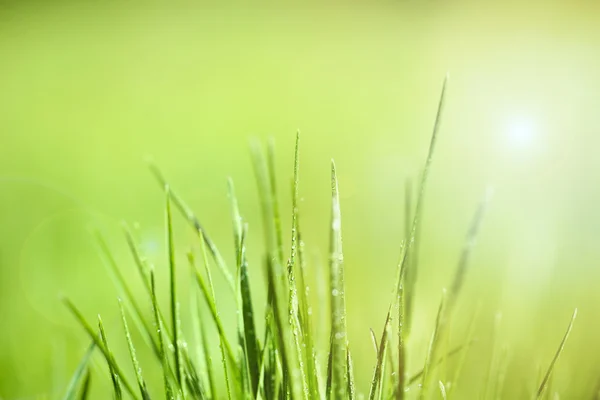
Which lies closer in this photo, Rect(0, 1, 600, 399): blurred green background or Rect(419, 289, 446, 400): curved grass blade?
Rect(419, 289, 446, 400): curved grass blade

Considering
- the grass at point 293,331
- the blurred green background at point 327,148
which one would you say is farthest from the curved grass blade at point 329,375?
the blurred green background at point 327,148

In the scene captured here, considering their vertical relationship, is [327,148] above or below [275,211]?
above

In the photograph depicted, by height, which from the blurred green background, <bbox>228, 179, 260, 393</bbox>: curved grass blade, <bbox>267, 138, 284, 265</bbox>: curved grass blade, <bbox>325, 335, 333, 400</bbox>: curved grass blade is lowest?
<bbox>325, 335, 333, 400</bbox>: curved grass blade

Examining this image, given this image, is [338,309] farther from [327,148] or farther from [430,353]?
[327,148]

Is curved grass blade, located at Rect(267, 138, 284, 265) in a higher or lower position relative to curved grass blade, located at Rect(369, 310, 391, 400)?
higher

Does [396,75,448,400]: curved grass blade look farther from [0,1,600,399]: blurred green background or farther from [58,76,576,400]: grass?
[0,1,600,399]: blurred green background

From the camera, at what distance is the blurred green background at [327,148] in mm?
872

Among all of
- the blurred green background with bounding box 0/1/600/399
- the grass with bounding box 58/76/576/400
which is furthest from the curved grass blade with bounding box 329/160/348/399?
the blurred green background with bounding box 0/1/600/399

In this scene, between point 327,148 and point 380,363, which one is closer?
point 380,363

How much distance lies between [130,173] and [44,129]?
584mm

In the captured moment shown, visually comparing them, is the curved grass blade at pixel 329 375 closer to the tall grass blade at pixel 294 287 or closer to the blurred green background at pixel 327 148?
the tall grass blade at pixel 294 287

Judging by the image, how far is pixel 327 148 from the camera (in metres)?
1.83

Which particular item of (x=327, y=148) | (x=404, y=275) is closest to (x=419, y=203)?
(x=404, y=275)

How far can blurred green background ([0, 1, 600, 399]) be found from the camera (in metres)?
0.87
